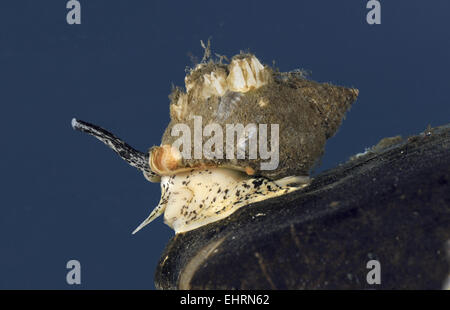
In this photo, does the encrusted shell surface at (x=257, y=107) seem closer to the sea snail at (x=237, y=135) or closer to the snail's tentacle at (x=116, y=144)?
the sea snail at (x=237, y=135)

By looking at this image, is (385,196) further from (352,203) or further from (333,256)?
(333,256)

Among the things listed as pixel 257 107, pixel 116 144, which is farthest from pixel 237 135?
pixel 116 144

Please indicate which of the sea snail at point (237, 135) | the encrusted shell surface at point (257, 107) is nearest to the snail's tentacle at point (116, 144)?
the sea snail at point (237, 135)

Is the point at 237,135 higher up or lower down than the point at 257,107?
lower down

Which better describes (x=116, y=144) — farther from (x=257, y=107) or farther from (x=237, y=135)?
(x=257, y=107)

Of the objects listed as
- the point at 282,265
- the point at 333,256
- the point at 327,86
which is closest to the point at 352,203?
the point at 333,256

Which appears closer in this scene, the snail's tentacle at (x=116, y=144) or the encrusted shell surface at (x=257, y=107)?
the encrusted shell surface at (x=257, y=107)
